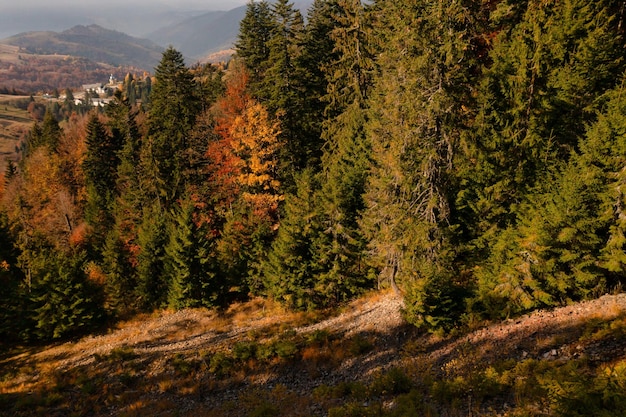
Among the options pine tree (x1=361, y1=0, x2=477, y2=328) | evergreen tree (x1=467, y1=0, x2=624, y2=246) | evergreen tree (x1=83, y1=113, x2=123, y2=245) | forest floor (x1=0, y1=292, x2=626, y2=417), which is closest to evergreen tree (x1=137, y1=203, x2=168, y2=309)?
forest floor (x1=0, y1=292, x2=626, y2=417)

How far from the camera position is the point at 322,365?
773 inches

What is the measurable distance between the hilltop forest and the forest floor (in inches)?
65.2

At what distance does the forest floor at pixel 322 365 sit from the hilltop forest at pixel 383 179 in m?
1.66

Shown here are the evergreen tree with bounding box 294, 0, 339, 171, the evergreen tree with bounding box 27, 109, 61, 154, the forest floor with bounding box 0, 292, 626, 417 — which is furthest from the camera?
the evergreen tree with bounding box 27, 109, 61, 154

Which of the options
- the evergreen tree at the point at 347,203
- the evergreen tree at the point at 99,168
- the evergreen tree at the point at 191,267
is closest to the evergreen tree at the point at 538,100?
the evergreen tree at the point at 347,203

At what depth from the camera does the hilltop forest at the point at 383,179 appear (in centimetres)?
1644

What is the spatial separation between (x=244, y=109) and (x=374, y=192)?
1917 centimetres

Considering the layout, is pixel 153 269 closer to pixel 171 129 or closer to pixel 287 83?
pixel 171 129

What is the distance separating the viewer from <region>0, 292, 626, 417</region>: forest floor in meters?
12.3

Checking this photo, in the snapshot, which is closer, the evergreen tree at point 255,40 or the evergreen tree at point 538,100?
the evergreen tree at point 538,100

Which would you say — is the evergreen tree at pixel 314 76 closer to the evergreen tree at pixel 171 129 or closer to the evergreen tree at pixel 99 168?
the evergreen tree at pixel 171 129

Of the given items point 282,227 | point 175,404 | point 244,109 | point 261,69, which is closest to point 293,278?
point 282,227

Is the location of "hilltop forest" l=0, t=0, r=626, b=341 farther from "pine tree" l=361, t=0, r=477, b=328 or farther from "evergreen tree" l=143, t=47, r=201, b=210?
"evergreen tree" l=143, t=47, r=201, b=210

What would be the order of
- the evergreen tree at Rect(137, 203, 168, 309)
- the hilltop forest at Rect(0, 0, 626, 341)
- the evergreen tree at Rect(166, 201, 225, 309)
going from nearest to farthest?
the hilltop forest at Rect(0, 0, 626, 341), the evergreen tree at Rect(166, 201, 225, 309), the evergreen tree at Rect(137, 203, 168, 309)
